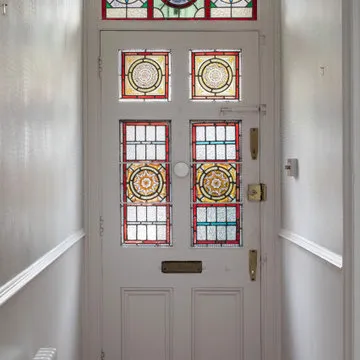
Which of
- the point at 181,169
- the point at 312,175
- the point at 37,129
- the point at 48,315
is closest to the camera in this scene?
the point at 37,129

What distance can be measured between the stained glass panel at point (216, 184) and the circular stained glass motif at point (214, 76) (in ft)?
0.71

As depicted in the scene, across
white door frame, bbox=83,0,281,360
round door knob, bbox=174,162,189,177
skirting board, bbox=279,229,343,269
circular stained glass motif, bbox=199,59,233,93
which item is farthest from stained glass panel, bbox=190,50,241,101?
skirting board, bbox=279,229,343,269

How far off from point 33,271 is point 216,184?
67.6 inches

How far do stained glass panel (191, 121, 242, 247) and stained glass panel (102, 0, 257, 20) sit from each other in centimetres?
65

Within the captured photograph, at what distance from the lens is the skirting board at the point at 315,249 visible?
2463mm

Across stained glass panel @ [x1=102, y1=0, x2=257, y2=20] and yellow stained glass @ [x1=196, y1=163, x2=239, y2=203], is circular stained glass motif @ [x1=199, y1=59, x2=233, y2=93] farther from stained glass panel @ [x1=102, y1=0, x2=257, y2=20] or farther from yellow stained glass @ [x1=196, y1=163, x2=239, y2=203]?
yellow stained glass @ [x1=196, y1=163, x2=239, y2=203]

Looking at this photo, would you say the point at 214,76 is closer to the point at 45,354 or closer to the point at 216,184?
the point at 216,184

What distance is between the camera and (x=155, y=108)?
12.5 feet

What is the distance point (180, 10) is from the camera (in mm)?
3840

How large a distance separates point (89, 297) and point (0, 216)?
6.62 feet

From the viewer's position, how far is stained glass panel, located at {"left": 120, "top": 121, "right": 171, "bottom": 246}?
3812mm

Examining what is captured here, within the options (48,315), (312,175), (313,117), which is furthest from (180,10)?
(48,315)

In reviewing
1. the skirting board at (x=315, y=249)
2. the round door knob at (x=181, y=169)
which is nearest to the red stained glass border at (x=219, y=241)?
the round door knob at (x=181, y=169)

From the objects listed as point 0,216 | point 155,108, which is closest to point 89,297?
point 155,108
